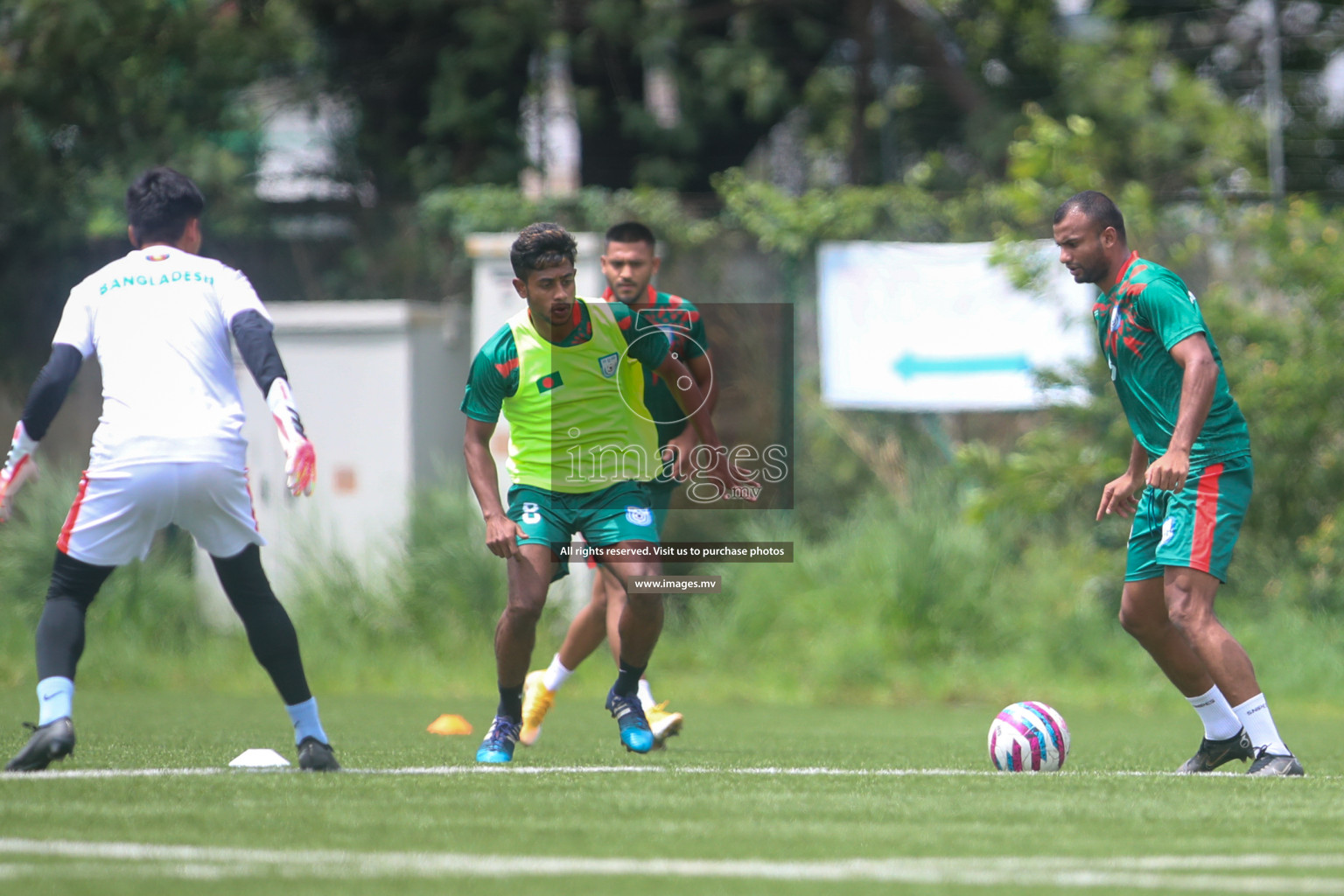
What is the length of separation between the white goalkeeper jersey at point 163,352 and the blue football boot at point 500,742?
5.53 ft

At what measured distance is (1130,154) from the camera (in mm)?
18250

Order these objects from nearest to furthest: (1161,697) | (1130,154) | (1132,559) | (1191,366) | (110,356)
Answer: (110,356) → (1191,366) → (1132,559) → (1161,697) → (1130,154)

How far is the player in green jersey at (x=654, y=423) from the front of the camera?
7695 mm

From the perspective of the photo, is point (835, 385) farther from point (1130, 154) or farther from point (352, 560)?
point (1130, 154)

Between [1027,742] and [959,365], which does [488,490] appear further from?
[959,365]

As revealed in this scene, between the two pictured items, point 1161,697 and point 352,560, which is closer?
point 1161,697

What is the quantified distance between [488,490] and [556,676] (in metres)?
1.43

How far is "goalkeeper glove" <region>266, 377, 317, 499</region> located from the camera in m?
5.36

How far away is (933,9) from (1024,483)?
310 inches

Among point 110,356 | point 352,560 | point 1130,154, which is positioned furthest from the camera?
point 1130,154

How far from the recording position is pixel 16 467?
562cm

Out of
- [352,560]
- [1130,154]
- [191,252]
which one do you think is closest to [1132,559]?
[191,252]

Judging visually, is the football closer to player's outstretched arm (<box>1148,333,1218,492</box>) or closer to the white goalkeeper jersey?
player's outstretched arm (<box>1148,333,1218,492</box>)

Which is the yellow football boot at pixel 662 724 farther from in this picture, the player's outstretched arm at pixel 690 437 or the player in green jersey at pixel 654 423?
the player's outstretched arm at pixel 690 437
